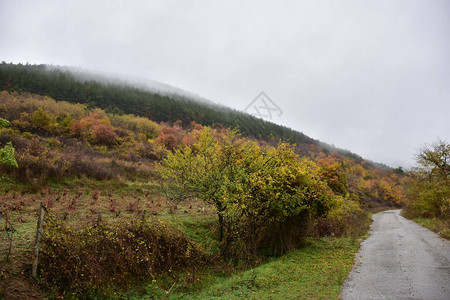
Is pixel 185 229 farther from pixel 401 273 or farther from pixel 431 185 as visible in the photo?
pixel 431 185

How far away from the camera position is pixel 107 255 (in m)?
6.93

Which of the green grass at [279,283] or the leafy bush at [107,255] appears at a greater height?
the leafy bush at [107,255]

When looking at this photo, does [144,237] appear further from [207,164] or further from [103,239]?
[207,164]

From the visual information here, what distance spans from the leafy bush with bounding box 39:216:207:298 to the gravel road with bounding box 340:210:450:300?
5.55 meters

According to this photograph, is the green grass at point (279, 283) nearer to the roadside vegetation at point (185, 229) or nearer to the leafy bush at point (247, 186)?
the roadside vegetation at point (185, 229)

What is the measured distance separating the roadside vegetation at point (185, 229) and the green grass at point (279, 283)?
0.16 ft

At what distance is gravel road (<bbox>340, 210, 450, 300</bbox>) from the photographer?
625 cm

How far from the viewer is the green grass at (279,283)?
6812mm

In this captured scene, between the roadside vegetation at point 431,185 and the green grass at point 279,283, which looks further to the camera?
the roadside vegetation at point 431,185

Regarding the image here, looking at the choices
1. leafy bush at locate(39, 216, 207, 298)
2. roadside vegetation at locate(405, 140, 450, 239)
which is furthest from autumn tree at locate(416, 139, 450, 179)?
leafy bush at locate(39, 216, 207, 298)

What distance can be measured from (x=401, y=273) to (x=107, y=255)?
31.1 feet

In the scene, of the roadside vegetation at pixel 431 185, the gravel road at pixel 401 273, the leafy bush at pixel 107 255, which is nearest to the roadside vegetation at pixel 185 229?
the leafy bush at pixel 107 255

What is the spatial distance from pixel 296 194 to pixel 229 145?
383 cm

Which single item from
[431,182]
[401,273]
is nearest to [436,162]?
[431,182]
